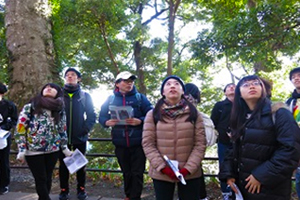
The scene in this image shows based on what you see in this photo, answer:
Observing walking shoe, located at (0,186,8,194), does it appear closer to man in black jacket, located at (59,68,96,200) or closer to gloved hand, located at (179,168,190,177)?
man in black jacket, located at (59,68,96,200)

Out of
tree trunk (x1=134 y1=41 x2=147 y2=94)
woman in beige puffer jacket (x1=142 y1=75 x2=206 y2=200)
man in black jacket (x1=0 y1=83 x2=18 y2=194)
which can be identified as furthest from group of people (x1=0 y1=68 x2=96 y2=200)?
tree trunk (x1=134 y1=41 x2=147 y2=94)

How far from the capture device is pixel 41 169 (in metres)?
3.54

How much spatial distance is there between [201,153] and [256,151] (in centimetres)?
68

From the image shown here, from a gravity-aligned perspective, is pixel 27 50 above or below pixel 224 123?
above

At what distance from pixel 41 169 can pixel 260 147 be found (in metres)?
2.61

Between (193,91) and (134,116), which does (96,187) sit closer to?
(134,116)

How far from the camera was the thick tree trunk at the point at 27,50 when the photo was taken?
633cm

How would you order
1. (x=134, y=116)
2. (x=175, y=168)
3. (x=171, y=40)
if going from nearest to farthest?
(x=175, y=168) < (x=134, y=116) < (x=171, y=40)

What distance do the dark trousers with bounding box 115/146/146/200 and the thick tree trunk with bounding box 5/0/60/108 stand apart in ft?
11.2

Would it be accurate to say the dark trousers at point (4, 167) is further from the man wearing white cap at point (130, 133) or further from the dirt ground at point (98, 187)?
the man wearing white cap at point (130, 133)

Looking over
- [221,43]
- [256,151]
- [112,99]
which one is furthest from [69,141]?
[221,43]

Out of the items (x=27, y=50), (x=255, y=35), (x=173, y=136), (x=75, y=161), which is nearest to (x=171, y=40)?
(x=255, y=35)

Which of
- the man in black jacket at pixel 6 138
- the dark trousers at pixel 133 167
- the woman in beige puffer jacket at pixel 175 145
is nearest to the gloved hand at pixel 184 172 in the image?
the woman in beige puffer jacket at pixel 175 145

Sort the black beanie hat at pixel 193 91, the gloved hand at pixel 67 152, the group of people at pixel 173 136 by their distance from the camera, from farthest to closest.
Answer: the black beanie hat at pixel 193 91, the gloved hand at pixel 67 152, the group of people at pixel 173 136
